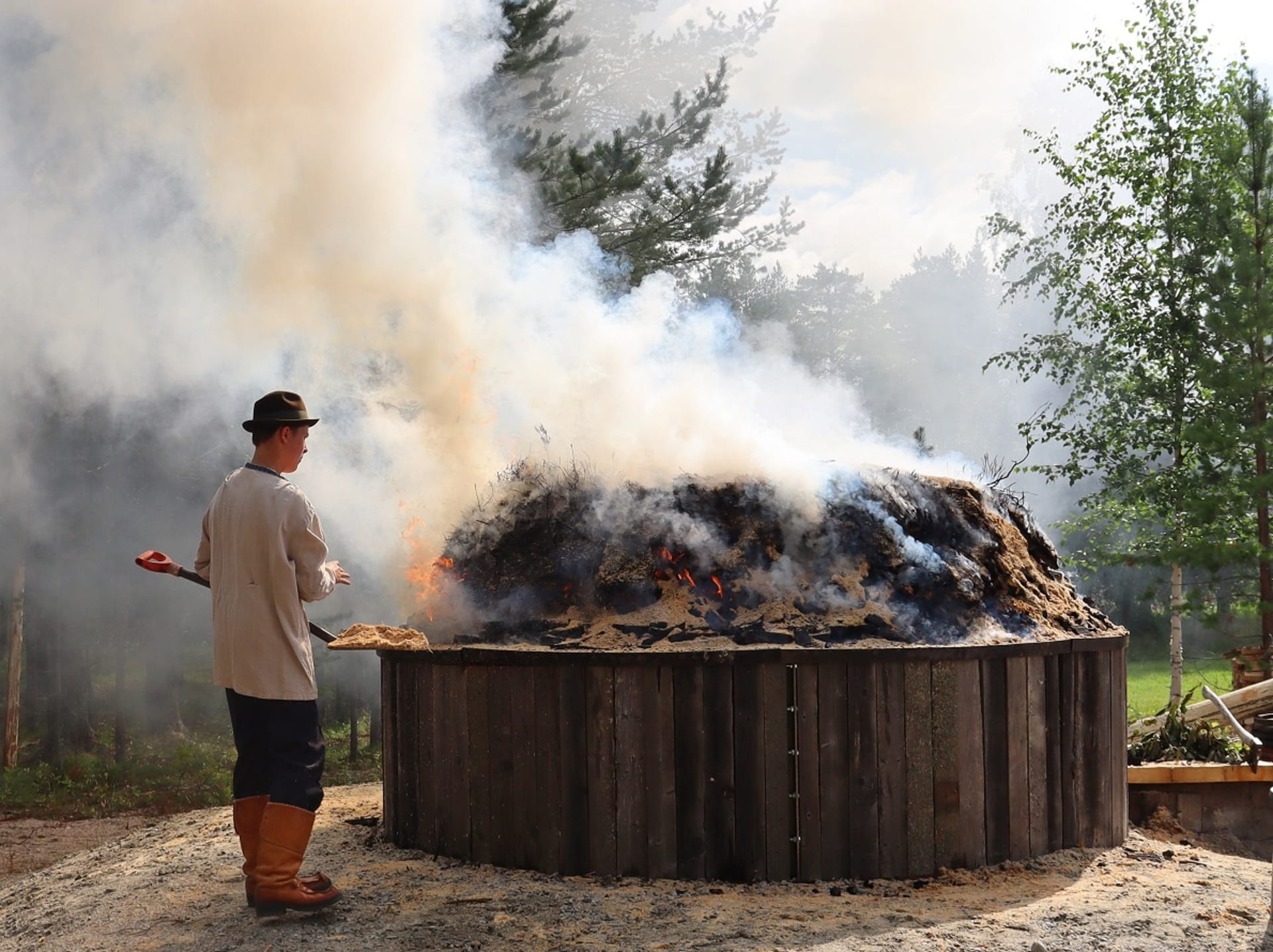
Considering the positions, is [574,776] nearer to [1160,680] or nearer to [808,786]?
[808,786]

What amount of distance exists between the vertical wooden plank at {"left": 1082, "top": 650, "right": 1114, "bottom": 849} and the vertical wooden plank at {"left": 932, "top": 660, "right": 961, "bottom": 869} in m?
1.00

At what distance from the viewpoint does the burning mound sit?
563 centimetres

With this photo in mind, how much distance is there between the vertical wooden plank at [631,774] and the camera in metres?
5.12

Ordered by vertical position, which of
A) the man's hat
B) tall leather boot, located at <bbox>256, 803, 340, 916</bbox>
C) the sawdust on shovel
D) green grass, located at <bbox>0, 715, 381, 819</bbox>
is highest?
the man's hat

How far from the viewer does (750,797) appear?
507 centimetres

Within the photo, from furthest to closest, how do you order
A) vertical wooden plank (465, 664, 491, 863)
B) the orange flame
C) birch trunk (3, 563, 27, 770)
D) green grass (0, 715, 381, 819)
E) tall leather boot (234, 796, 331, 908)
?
1. birch trunk (3, 563, 27, 770)
2. green grass (0, 715, 381, 819)
3. the orange flame
4. vertical wooden plank (465, 664, 491, 863)
5. tall leather boot (234, 796, 331, 908)

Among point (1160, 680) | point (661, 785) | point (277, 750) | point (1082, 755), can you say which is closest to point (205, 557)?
point (277, 750)

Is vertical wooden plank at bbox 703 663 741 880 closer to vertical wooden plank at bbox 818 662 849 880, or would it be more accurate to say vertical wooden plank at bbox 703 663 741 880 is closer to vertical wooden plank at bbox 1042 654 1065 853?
vertical wooden plank at bbox 818 662 849 880

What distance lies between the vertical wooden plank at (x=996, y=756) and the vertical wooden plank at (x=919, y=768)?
32cm

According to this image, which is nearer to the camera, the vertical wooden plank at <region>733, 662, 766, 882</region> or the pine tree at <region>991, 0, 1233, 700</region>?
the vertical wooden plank at <region>733, 662, 766, 882</region>

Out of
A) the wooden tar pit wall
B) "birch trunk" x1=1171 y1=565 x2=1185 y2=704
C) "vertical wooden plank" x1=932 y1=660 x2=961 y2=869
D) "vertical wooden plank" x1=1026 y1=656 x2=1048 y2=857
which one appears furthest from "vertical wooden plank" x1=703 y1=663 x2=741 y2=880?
"birch trunk" x1=1171 y1=565 x2=1185 y2=704

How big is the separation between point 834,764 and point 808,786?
0.51 ft

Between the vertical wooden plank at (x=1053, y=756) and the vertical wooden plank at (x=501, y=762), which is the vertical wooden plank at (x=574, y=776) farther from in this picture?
Result: the vertical wooden plank at (x=1053, y=756)

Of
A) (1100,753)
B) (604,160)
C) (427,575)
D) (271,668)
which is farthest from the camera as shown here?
(604,160)
